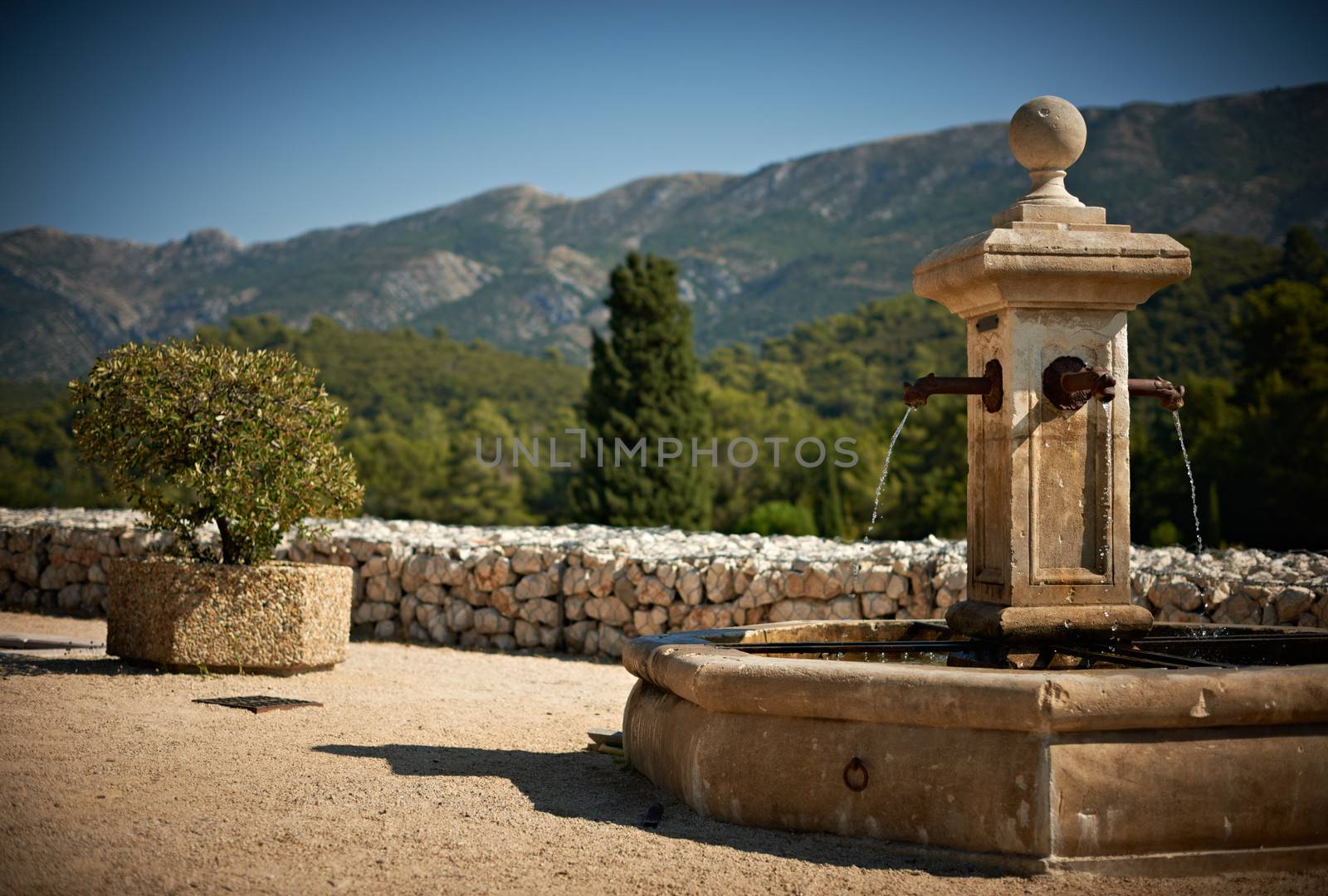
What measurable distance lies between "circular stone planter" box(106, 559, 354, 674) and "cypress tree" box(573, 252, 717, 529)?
1553 cm

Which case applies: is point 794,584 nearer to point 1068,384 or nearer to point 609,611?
point 609,611

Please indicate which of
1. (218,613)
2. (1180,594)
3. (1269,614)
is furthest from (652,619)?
(1269,614)

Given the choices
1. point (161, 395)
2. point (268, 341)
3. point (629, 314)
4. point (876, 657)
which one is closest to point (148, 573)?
point (161, 395)

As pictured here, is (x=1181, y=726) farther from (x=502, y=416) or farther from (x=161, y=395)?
(x=502, y=416)

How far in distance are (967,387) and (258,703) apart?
409 cm

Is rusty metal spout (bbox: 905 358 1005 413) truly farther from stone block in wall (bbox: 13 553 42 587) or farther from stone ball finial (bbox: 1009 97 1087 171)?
stone block in wall (bbox: 13 553 42 587)

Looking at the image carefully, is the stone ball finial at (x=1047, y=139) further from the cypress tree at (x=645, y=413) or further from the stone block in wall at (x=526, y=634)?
the cypress tree at (x=645, y=413)

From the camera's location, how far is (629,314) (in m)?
23.3

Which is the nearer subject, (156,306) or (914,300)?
(914,300)

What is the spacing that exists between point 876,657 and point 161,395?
4713 mm

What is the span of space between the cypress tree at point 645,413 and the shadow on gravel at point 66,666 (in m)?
15.4

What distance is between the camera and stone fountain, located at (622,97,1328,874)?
317 cm

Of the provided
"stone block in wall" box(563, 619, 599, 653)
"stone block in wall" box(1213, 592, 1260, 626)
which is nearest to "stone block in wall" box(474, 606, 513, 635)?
"stone block in wall" box(563, 619, 599, 653)

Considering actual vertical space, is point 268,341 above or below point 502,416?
above
